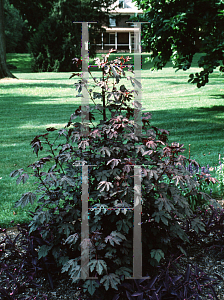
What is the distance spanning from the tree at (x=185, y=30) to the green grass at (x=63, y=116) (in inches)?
48.9

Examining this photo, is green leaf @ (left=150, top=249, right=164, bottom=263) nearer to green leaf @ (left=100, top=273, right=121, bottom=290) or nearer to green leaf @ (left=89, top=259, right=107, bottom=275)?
green leaf @ (left=100, top=273, right=121, bottom=290)

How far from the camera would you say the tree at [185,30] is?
22.8 feet

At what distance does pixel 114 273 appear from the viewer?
2334 mm

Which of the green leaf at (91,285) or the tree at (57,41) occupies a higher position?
the tree at (57,41)

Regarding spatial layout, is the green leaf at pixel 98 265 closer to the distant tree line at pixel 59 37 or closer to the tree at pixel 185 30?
the tree at pixel 185 30

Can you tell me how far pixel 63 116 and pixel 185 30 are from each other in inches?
151

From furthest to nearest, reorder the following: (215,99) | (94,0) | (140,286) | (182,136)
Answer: (94,0)
(215,99)
(182,136)
(140,286)

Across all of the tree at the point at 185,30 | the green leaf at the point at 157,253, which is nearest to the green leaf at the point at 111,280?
the green leaf at the point at 157,253

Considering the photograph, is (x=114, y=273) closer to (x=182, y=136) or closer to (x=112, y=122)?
(x=112, y=122)

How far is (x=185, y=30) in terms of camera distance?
769 cm

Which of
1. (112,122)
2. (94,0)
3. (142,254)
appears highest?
(94,0)

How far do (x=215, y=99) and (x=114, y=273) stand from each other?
33.4ft

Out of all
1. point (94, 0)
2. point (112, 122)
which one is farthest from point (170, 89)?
point (94, 0)

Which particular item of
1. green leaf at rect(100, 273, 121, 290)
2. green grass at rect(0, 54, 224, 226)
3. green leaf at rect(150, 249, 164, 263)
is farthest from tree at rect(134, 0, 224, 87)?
green leaf at rect(100, 273, 121, 290)
